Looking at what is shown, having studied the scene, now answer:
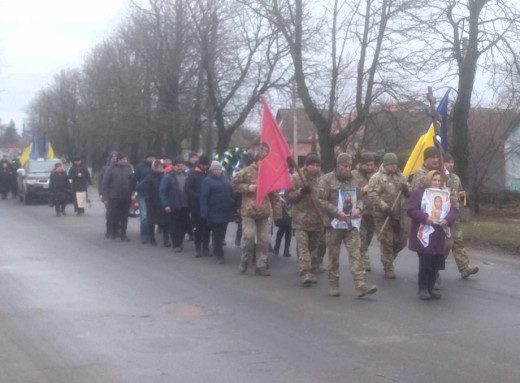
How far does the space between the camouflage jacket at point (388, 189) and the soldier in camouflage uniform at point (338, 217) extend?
1160 millimetres

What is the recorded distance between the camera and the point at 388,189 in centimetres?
1200

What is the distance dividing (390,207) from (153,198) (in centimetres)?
600

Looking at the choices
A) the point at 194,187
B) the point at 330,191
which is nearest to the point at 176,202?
the point at 194,187

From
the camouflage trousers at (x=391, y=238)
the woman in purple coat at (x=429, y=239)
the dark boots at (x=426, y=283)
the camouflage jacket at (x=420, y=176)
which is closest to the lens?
the woman in purple coat at (x=429, y=239)

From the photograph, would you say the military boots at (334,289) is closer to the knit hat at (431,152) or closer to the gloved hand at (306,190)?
the gloved hand at (306,190)

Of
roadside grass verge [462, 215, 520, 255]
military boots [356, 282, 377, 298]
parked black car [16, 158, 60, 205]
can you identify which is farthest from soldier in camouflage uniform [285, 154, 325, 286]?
parked black car [16, 158, 60, 205]

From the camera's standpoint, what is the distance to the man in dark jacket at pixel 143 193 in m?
17.0

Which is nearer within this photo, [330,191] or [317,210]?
[330,191]

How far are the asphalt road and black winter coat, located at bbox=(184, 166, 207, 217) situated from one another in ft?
3.17

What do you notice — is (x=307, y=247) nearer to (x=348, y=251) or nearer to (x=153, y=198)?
(x=348, y=251)

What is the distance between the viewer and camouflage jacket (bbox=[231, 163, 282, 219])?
41.3ft

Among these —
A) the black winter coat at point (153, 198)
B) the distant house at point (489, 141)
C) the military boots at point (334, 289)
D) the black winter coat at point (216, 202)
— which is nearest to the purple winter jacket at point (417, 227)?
the military boots at point (334, 289)

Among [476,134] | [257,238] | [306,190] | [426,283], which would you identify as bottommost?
[426,283]

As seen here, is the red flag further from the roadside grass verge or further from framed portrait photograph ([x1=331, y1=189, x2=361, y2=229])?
the roadside grass verge
